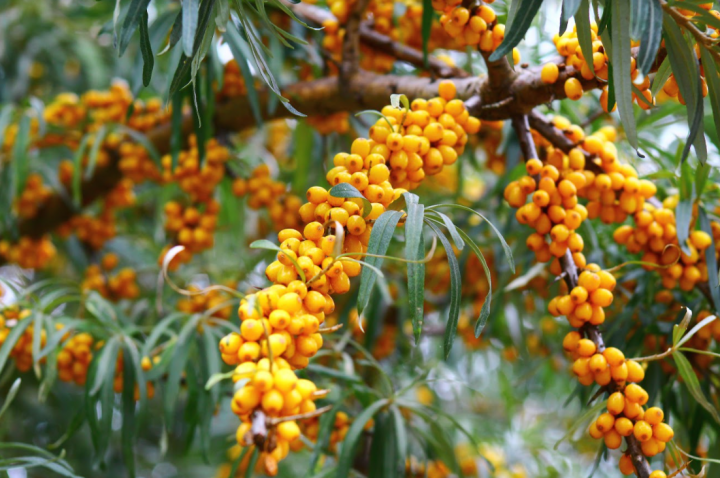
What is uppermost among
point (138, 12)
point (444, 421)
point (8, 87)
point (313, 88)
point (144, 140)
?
point (138, 12)

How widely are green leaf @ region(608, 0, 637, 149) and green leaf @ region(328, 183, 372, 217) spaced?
29 centimetres

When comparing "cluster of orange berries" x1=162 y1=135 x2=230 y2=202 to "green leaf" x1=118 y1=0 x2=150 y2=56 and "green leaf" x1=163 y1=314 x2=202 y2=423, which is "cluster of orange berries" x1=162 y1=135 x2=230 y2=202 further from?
"green leaf" x1=118 y1=0 x2=150 y2=56

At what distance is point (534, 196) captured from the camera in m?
0.86

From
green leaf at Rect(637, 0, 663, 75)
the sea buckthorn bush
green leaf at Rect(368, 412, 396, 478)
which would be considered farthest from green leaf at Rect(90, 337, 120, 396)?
green leaf at Rect(637, 0, 663, 75)

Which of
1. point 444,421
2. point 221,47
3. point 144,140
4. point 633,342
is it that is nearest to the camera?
point 633,342

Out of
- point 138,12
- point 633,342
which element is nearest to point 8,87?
point 138,12

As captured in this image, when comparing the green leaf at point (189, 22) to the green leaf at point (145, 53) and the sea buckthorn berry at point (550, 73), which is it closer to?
the green leaf at point (145, 53)

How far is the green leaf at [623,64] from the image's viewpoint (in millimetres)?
649

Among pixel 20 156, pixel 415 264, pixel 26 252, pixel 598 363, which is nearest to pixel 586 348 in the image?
pixel 598 363

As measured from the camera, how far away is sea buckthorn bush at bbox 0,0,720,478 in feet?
2.17

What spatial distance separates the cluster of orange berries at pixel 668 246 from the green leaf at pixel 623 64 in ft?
1.18

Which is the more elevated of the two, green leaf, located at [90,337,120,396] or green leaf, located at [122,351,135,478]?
green leaf, located at [90,337,120,396]

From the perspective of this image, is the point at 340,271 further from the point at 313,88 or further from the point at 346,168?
the point at 313,88

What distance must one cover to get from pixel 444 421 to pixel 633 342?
1170 mm
